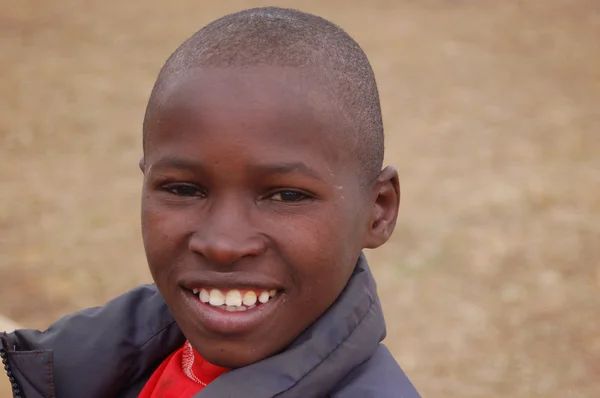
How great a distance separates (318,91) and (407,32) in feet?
28.5

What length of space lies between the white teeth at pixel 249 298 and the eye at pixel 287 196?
0.19 meters

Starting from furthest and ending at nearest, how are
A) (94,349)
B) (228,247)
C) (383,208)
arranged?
1. (94,349)
2. (383,208)
3. (228,247)

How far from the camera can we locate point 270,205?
1.64 meters

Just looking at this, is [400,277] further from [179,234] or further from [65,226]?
[179,234]

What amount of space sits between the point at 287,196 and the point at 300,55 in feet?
0.94

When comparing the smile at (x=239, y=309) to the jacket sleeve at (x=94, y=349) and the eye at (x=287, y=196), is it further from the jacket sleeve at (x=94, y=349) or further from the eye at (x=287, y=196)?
the jacket sleeve at (x=94, y=349)

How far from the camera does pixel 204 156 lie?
5.30 feet

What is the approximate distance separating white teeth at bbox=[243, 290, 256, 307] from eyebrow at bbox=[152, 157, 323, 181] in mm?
249

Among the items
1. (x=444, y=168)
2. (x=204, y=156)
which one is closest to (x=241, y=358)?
(x=204, y=156)

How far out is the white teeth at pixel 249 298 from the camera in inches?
65.6

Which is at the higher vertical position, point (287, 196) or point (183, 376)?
point (287, 196)

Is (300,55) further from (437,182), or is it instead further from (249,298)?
(437,182)

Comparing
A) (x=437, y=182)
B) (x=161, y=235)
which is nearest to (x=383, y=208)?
(x=161, y=235)

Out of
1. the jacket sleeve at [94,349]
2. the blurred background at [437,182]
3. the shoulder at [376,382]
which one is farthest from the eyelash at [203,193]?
the blurred background at [437,182]
